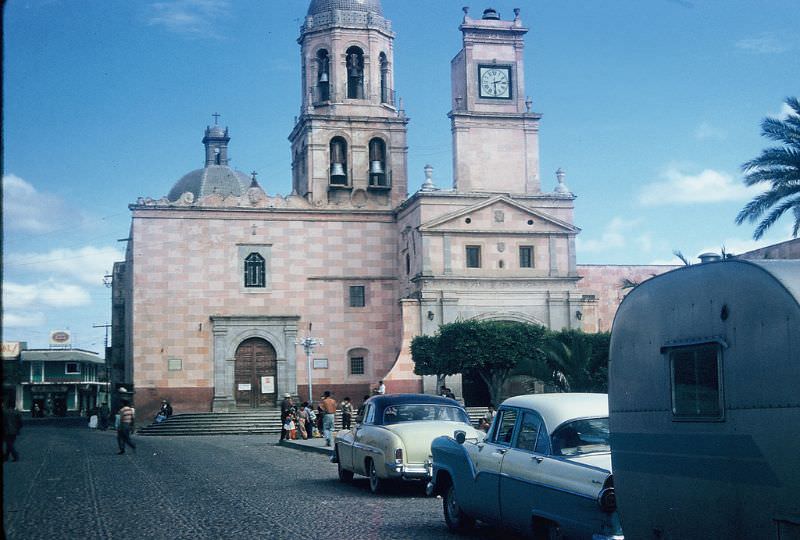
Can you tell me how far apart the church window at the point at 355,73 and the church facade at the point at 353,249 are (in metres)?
0.09

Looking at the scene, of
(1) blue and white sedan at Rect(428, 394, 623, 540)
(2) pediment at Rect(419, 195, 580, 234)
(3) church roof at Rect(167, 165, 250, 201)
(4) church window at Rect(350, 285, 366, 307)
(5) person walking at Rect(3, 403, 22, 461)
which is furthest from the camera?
(3) church roof at Rect(167, 165, 250, 201)

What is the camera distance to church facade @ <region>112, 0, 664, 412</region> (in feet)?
144

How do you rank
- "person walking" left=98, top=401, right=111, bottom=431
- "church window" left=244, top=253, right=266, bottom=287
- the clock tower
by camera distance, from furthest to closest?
"person walking" left=98, top=401, right=111, bottom=431 < "church window" left=244, top=253, right=266, bottom=287 < the clock tower

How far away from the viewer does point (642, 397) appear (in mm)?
7605

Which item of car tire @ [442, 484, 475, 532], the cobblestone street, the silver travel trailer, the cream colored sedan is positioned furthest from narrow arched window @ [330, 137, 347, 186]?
the silver travel trailer

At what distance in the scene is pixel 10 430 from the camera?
315 centimetres

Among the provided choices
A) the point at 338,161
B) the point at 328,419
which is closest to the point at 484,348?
the point at 328,419

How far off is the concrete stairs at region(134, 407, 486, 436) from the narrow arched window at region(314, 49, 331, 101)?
14.9 metres

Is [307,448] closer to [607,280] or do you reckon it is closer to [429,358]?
[429,358]

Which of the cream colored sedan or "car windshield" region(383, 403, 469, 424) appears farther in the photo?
"car windshield" region(383, 403, 469, 424)

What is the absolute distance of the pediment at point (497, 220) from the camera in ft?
142

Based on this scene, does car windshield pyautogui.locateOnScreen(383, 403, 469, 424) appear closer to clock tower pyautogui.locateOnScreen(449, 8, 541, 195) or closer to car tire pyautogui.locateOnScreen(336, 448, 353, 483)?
car tire pyautogui.locateOnScreen(336, 448, 353, 483)

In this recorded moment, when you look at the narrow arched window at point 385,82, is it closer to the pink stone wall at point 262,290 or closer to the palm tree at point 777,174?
the pink stone wall at point 262,290

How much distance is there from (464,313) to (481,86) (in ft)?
33.6
